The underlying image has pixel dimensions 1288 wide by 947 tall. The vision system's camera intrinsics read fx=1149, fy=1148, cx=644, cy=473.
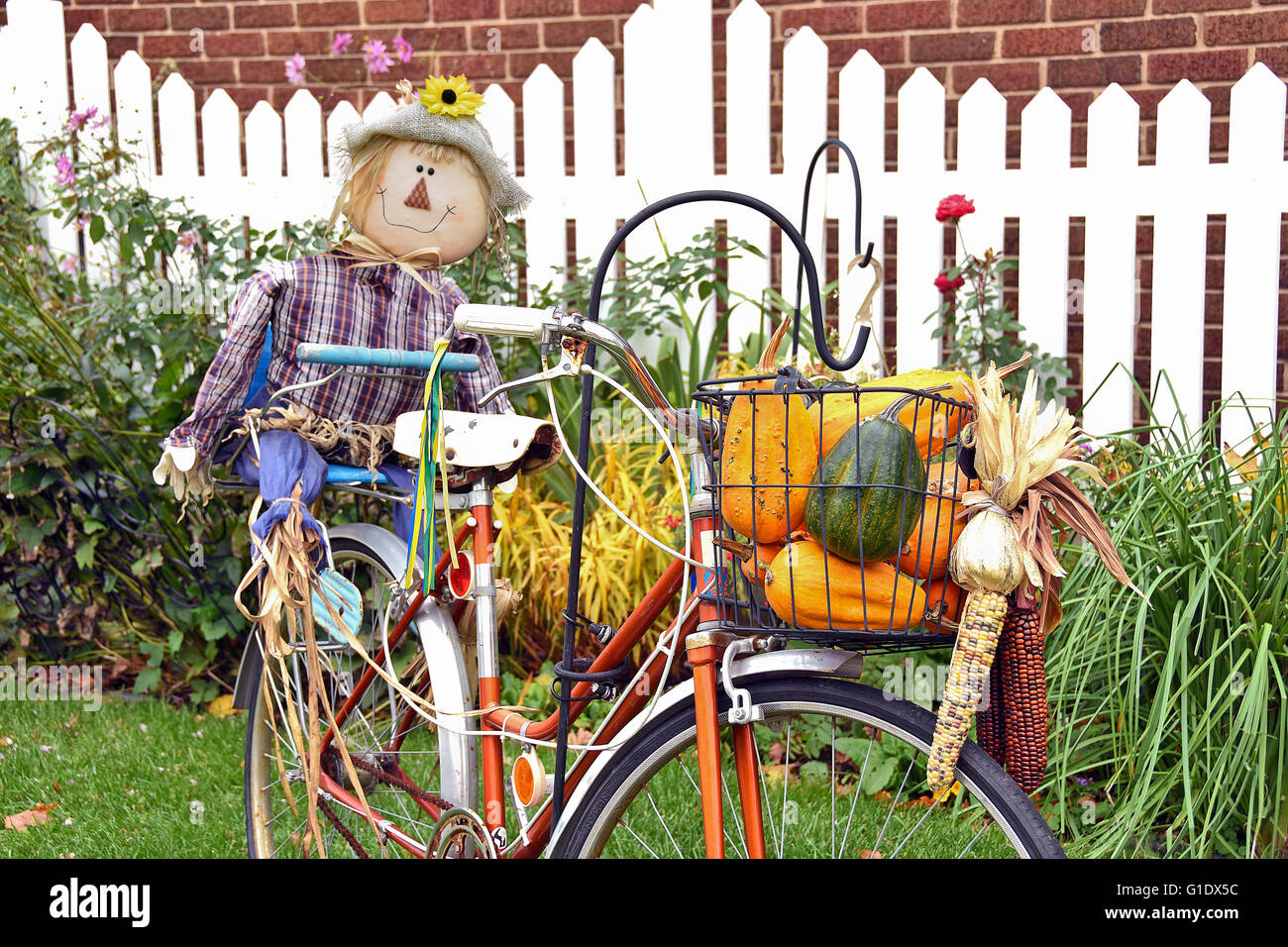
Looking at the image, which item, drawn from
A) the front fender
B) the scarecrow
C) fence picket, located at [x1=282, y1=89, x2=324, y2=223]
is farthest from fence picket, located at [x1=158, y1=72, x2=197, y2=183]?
the front fender

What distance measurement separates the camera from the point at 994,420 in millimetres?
1286

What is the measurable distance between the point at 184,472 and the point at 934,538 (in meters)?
1.42

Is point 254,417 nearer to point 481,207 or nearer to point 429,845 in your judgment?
point 481,207

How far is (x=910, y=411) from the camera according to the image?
1.44 metres

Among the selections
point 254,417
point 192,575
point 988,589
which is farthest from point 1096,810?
point 192,575

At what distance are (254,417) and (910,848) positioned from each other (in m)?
1.56

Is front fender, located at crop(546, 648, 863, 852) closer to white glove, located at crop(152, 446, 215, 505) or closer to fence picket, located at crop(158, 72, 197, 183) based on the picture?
white glove, located at crop(152, 446, 215, 505)

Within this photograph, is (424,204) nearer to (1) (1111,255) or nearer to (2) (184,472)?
(2) (184,472)

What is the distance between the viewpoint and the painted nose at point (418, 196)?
7.19 feet

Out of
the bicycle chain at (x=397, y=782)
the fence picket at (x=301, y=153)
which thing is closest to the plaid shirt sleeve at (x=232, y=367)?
the bicycle chain at (x=397, y=782)

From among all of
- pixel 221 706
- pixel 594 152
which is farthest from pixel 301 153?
pixel 221 706

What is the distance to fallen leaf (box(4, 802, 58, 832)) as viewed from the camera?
8.88 ft

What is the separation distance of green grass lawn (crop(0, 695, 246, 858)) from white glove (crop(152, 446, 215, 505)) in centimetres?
91

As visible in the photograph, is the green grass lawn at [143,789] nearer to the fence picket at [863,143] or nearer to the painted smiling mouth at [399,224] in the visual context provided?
the painted smiling mouth at [399,224]
